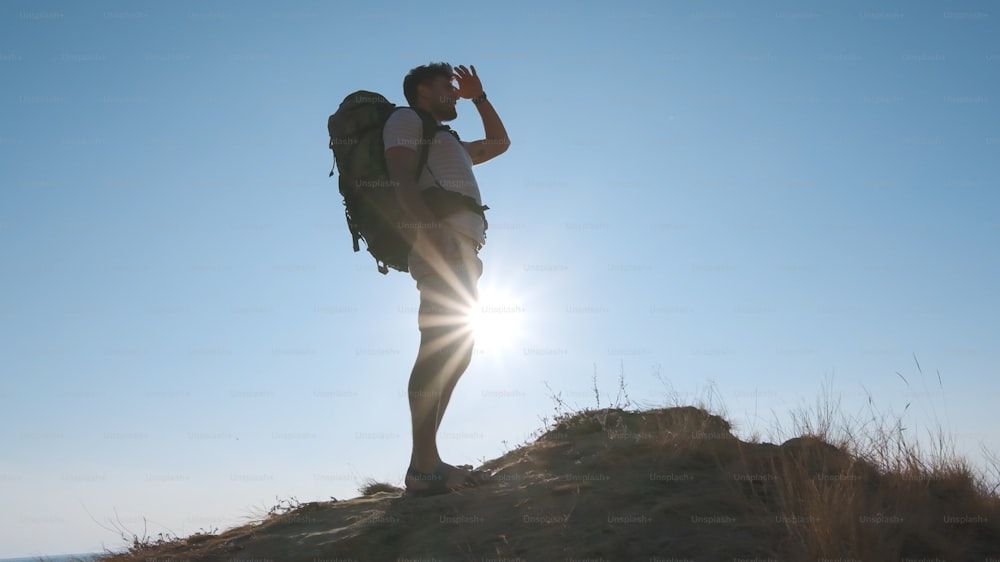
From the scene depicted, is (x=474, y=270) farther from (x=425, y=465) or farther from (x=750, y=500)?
(x=750, y=500)

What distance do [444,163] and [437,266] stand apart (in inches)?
25.2

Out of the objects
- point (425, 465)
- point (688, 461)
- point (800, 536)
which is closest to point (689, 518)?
point (800, 536)

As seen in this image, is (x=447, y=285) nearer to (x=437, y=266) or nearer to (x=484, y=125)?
(x=437, y=266)

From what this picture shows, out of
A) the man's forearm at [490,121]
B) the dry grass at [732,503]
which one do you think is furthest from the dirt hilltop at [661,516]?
the man's forearm at [490,121]

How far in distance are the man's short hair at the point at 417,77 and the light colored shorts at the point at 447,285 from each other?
1.05m

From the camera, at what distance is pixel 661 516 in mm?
3486

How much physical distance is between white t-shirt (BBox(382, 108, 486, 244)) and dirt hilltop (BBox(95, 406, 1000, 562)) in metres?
1.55

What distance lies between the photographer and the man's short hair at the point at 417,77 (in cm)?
479

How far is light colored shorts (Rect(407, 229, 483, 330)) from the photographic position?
4.32 meters

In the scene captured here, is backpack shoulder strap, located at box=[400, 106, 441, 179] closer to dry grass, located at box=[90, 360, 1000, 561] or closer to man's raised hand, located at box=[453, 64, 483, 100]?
man's raised hand, located at box=[453, 64, 483, 100]

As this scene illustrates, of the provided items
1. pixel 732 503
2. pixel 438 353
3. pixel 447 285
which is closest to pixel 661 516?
pixel 732 503

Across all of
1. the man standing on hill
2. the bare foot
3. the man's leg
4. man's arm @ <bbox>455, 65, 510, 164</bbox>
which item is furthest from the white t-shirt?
the bare foot

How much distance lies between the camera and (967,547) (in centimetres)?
323

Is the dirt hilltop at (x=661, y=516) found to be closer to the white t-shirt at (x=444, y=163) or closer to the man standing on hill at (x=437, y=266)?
the man standing on hill at (x=437, y=266)
